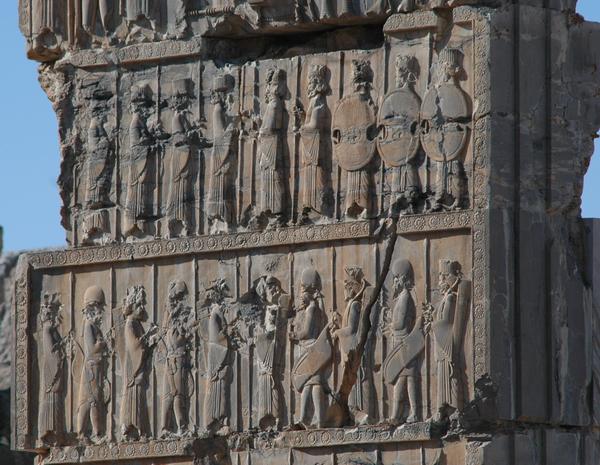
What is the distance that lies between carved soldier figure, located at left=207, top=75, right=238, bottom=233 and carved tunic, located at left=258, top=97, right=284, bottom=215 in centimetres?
20

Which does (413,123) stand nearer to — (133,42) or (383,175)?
(383,175)

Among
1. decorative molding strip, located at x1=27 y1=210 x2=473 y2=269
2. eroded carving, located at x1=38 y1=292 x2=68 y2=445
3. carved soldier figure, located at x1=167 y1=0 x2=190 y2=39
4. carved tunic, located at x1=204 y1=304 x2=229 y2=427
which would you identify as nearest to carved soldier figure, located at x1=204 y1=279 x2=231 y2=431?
carved tunic, located at x1=204 y1=304 x2=229 y2=427

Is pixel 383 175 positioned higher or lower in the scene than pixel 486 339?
higher

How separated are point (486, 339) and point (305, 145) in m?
1.52

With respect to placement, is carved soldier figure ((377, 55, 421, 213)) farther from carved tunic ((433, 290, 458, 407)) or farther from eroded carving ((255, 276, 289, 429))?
eroded carving ((255, 276, 289, 429))

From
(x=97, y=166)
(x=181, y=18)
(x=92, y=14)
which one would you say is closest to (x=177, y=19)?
(x=181, y=18)

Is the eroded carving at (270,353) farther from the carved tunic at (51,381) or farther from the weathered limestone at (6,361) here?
the weathered limestone at (6,361)

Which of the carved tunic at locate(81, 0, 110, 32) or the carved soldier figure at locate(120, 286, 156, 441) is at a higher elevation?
the carved tunic at locate(81, 0, 110, 32)

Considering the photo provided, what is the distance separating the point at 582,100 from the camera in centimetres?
1225

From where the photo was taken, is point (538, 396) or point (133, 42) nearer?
point (538, 396)

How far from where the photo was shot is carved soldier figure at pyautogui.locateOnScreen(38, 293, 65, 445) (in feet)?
43.4

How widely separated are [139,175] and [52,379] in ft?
4.08

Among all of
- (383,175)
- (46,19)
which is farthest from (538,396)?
(46,19)

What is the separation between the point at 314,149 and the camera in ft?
41.1
